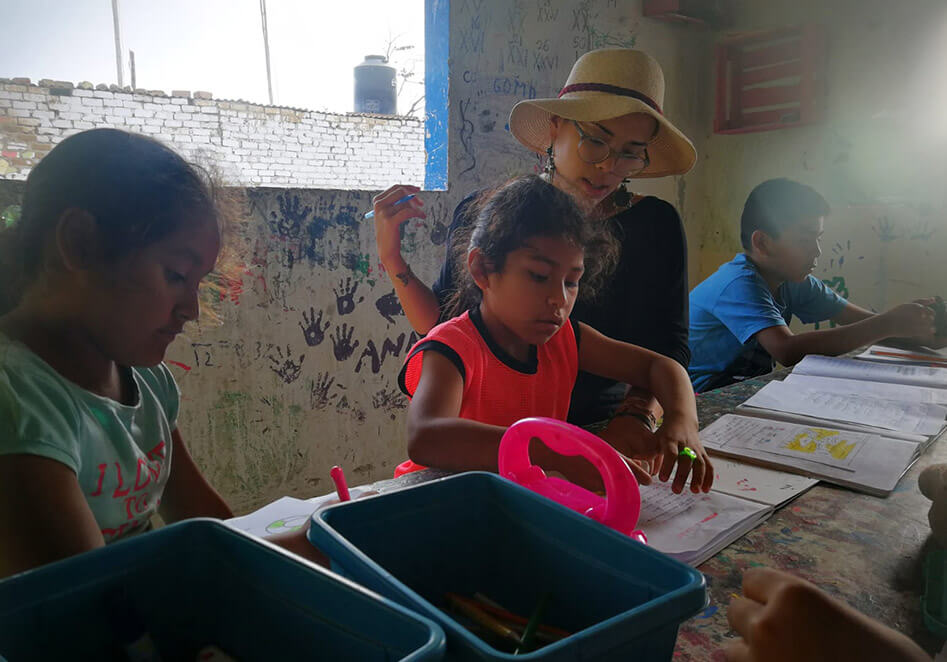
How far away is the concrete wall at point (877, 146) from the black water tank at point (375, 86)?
2.21 m

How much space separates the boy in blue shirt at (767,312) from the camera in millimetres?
2244

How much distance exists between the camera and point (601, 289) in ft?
5.44

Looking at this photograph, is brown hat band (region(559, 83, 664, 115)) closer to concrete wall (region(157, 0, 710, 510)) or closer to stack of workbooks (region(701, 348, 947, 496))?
stack of workbooks (region(701, 348, 947, 496))

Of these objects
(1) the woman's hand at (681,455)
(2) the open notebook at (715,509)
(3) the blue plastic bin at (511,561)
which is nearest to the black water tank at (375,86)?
(1) the woman's hand at (681,455)

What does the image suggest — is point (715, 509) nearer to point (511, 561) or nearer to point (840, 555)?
point (840, 555)

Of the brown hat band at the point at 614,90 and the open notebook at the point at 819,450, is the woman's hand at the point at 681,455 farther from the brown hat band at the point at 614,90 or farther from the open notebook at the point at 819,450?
the brown hat band at the point at 614,90

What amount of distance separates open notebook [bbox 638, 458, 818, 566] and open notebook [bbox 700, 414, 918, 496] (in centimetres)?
5

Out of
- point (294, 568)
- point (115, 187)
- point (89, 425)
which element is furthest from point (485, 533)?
point (115, 187)

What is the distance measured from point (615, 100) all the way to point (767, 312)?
1.12 meters

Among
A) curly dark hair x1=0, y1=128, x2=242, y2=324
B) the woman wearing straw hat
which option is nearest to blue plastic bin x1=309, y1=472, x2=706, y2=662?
curly dark hair x1=0, y1=128, x2=242, y2=324

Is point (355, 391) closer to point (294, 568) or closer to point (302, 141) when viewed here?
point (302, 141)

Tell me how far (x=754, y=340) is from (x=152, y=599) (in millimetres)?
2202

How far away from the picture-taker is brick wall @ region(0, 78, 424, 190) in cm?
196

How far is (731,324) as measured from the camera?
2.29 metres
